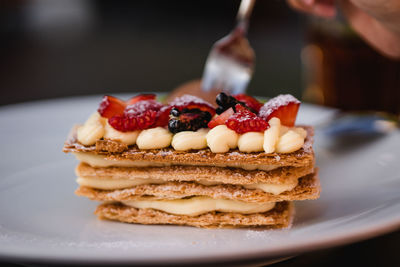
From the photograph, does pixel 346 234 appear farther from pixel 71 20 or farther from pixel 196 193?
pixel 71 20

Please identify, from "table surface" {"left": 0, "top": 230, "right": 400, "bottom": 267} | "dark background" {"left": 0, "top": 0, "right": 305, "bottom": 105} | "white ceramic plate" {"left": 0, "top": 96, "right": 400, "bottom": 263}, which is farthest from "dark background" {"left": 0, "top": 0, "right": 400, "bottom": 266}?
"table surface" {"left": 0, "top": 230, "right": 400, "bottom": 267}

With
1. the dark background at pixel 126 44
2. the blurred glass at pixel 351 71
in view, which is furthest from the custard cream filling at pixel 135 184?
the dark background at pixel 126 44

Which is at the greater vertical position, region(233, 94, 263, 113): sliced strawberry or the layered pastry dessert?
region(233, 94, 263, 113): sliced strawberry

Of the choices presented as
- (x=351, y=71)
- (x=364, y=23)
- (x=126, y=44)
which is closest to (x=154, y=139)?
(x=364, y=23)

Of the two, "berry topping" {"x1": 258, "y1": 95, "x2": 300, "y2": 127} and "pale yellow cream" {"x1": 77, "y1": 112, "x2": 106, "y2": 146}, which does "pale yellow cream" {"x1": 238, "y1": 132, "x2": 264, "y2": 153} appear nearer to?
"berry topping" {"x1": 258, "y1": 95, "x2": 300, "y2": 127}

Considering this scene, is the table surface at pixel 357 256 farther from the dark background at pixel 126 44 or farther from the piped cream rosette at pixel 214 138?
the dark background at pixel 126 44

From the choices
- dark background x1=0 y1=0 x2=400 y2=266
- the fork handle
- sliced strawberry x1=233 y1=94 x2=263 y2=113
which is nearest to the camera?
sliced strawberry x1=233 y1=94 x2=263 y2=113

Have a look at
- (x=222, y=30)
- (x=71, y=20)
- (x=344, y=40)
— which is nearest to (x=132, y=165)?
(x=344, y=40)
